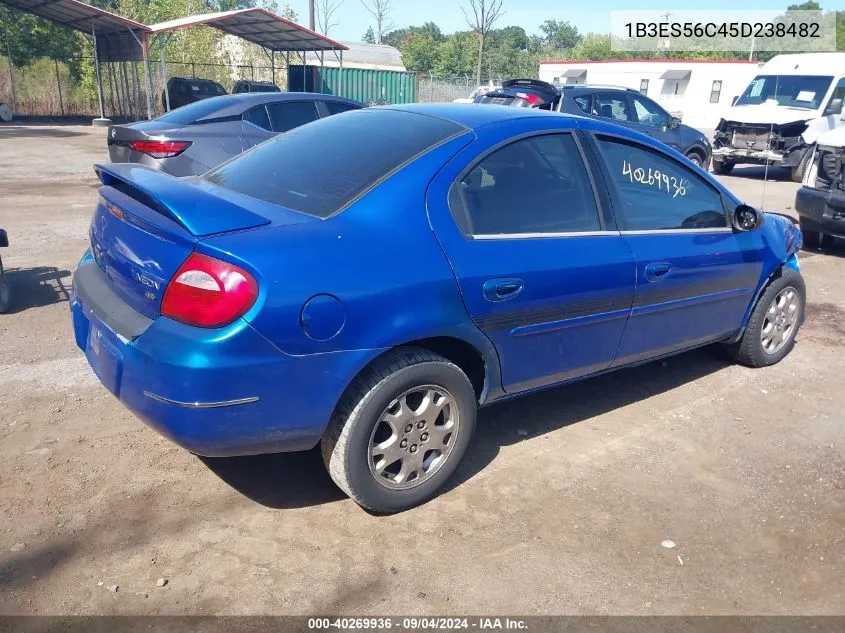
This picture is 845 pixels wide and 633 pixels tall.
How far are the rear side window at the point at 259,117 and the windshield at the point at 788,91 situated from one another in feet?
37.3

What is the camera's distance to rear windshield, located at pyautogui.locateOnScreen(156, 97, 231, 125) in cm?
798

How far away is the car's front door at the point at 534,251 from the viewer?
3.14m

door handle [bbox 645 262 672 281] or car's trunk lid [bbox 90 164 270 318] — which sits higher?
car's trunk lid [bbox 90 164 270 318]

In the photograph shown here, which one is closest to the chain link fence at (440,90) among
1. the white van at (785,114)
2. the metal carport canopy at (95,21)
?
the metal carport canopy at (95,21)

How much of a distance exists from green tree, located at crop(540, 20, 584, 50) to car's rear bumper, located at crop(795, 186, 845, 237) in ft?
416

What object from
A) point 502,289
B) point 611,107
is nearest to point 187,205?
point 502,289

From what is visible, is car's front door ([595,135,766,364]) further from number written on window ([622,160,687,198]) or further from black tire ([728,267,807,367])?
black tire ([728,267,807,367])

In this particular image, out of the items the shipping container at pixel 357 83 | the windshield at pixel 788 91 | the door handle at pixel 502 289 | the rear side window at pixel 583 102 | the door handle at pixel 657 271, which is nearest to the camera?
the door handle at pixel 502 289

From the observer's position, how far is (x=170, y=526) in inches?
119

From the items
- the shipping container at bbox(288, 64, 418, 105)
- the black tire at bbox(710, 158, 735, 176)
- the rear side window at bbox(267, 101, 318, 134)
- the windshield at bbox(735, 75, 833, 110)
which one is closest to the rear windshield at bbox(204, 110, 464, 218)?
the rear side window at bbox(267, 101, 318, 134)

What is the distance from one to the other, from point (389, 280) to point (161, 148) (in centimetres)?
568

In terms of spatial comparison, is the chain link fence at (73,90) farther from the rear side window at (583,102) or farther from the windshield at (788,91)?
the rear side window at (583,102)

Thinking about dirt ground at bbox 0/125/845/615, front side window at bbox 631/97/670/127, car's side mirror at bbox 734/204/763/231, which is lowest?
dirt ground at bbox 0/125/845/615

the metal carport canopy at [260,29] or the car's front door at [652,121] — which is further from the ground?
the metal carport canopy at [260,29]
